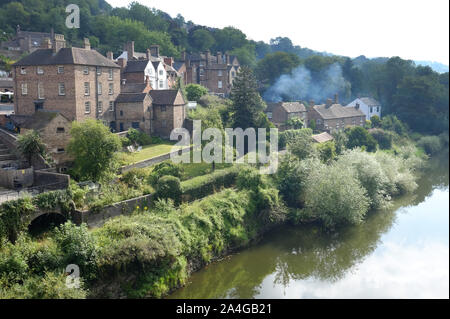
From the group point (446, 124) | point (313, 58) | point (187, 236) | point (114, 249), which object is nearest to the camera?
point (446, 124)

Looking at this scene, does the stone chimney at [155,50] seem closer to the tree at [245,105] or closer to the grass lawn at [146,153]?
the tree at [245,105]

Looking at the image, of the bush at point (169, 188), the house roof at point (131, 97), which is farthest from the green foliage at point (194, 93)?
the bush at point (169, 188)

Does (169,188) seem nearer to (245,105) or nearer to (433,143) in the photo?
(433,143)

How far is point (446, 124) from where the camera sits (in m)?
8.41

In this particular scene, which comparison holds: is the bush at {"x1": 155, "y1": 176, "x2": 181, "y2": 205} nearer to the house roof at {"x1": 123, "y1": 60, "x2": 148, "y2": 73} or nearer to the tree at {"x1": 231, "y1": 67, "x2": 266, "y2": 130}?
the tree at {"x1": 231, "y1": 67, "x2": 266, "y2": 130}

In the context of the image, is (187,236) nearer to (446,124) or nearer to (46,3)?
(446,124)

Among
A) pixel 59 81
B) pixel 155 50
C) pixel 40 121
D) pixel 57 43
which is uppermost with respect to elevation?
pixel 155 50

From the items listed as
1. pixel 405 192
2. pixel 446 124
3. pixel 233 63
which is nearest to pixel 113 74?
pixel 405 192

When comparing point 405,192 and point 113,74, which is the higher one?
point 113,74

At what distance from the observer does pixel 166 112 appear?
125ft

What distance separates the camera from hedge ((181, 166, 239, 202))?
26203 millimetres

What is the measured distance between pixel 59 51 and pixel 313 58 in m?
51.6

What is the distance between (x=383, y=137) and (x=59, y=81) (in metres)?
33.6

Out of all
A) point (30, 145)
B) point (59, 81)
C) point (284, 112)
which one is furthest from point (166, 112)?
point (284, 112)
